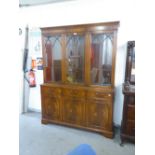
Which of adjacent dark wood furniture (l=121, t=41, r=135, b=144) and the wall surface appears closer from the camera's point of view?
adjacent dark wood furniture (l=121, t=41, r=135, b=144)

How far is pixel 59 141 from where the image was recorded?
8.71 ft

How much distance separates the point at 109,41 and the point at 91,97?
A: 41.0 inches

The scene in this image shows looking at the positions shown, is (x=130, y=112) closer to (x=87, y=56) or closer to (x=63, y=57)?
(x=87, y=56)

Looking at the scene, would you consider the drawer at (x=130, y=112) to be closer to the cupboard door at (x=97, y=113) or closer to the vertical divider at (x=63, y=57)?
the cupboard door at (x=97, y=113)

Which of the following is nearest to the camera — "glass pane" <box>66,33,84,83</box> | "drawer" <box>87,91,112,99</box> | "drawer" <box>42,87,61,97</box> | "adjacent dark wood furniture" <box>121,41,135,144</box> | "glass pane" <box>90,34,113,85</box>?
"adjacent dark wood furniture" <box>121,41,135,144</box>

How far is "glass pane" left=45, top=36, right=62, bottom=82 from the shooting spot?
9.96 ft

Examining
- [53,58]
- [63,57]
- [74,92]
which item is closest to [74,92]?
[74,92]

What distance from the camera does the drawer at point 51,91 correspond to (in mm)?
3013

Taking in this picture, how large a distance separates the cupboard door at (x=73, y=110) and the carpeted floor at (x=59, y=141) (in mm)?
212

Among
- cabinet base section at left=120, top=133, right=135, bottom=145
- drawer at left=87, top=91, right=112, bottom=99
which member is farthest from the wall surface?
cabinet base section at left=120, top=133, right=135, bottom=145

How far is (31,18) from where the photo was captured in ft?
11.8

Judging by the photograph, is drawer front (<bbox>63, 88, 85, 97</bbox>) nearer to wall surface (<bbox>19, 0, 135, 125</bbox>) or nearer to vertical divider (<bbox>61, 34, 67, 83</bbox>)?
vertical divider (<bbox>61, 34, 67, 83</bbox>)

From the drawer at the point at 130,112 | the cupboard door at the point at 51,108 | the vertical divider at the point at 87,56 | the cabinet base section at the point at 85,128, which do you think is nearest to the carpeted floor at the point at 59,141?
the cabinet base section at the point at 85,128

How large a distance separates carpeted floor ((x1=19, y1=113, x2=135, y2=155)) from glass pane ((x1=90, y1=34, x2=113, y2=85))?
1.01 m
